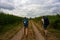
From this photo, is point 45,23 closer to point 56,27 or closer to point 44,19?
point 44,19

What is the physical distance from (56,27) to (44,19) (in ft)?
50.8

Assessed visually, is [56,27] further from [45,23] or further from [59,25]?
[45,23]

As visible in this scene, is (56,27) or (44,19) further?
(56,27)

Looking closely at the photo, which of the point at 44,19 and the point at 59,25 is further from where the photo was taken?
the point at 59,25

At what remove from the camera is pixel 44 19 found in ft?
67.4

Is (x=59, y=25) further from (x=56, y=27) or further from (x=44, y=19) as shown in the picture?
(x=44, y=19)

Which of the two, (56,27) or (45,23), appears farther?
(56,27)

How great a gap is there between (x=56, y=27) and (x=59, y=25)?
902 millimetres

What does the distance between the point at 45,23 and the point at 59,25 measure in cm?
1595

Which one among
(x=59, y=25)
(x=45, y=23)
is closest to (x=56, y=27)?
(x=59, y=25)

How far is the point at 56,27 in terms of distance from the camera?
35.6 metres

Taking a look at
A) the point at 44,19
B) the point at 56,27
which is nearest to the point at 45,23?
the point at 44,19
